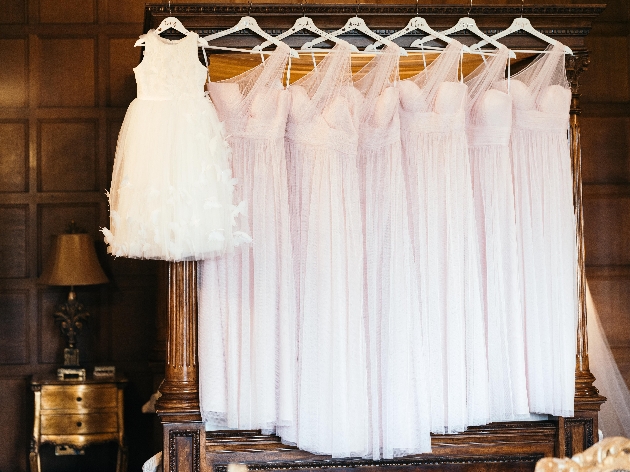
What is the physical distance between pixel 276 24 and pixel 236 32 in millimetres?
159

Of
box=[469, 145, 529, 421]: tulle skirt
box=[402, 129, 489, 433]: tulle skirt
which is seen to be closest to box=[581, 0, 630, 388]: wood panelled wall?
box=[469, 145, 529, 421]: tulle skirt

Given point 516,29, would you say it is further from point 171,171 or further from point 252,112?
point 171,171

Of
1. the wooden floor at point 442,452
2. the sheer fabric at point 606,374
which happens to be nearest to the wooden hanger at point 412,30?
the sheer fabric at point 606,374

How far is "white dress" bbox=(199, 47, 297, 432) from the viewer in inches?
113

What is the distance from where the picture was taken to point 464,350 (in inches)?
118

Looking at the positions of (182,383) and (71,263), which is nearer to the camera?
(182,383)

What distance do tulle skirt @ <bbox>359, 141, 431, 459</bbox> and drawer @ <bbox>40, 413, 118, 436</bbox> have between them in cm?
199

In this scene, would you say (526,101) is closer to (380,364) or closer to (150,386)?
(380,364)

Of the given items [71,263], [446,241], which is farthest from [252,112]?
[71,263]

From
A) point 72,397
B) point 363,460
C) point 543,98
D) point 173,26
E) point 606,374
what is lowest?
point 363,460

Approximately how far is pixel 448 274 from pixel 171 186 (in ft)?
3.62

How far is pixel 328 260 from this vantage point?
9.50ft

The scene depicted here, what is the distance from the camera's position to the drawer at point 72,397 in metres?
4.30

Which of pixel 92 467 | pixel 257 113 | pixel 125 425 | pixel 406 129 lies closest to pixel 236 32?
pixel 257 113
